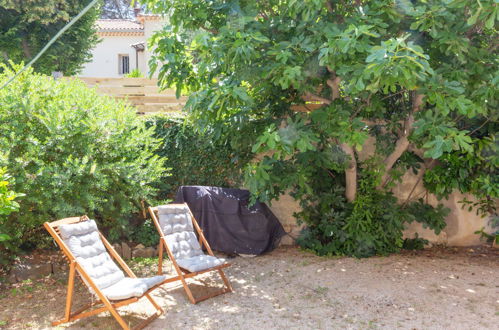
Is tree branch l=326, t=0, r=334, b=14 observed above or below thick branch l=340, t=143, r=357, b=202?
above

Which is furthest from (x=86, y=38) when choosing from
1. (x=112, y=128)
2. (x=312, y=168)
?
(x=312, y=168)

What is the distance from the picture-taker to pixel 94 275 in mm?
4277

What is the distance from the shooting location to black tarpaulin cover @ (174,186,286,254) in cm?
658

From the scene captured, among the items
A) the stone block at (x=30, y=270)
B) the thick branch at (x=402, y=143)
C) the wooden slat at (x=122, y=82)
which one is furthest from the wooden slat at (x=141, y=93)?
the thick branch at (x=402, y=143)

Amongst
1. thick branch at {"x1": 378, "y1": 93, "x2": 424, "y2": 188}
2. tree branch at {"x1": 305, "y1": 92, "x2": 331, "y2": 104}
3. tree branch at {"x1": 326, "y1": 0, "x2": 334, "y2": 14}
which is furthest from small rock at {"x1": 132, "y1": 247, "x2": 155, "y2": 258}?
tree branch at {"x1": 326, "y1": 0, "x2": 334, "y2": 14}

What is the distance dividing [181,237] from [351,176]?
2542mm

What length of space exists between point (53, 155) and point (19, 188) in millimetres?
544

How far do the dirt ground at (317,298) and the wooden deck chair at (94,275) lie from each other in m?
0.26

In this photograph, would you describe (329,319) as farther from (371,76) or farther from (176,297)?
(371,76)

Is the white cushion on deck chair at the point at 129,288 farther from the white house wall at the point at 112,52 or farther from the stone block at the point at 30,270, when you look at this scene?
the white house wall at the point at 112,52

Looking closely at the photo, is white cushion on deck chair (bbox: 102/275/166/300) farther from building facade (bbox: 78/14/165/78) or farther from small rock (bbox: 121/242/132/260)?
building facade (bbox: 78/14/165/78)

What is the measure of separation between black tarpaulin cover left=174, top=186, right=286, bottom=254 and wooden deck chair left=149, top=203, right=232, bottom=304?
0.82 meters

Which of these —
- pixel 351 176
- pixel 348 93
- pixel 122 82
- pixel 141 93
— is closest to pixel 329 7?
pixel 348 93

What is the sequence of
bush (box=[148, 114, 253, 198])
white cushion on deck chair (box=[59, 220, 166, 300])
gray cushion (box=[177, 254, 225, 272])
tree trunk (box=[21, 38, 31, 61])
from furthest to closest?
tree trunk (box=[21, 38, 31, 61]) → bush (box=[148, 114, 253, 198]) → gray cushion (box=[177, 254, 225, 272]) → white cushion on deck chair (box=[59, 220, 166, 300])
